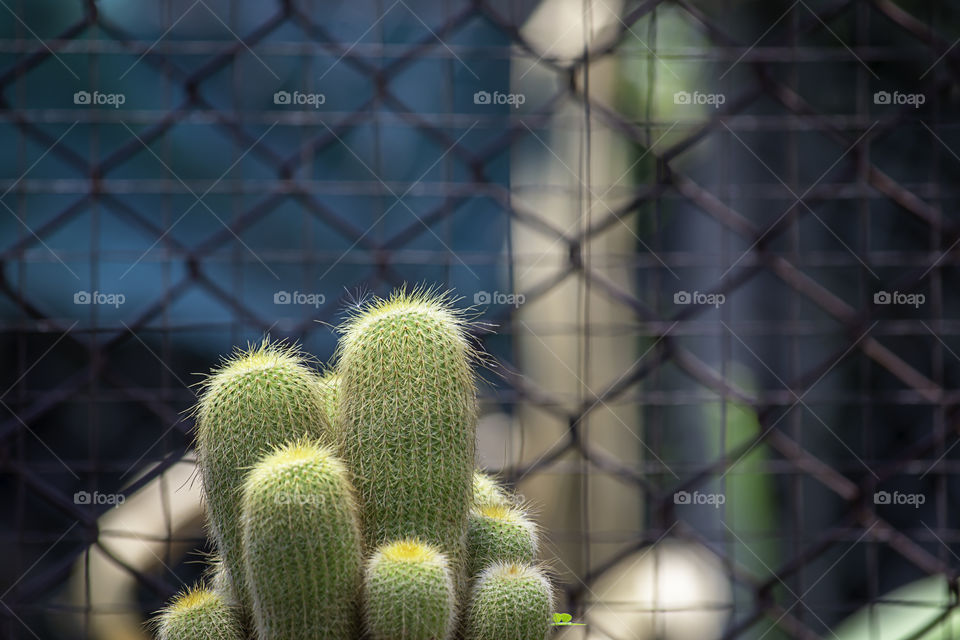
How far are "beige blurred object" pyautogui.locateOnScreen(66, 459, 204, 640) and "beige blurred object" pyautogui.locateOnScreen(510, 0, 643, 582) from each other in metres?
0.91

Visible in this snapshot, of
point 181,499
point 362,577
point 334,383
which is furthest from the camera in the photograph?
point 181,499

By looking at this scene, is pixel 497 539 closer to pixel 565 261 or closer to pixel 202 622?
pixel 202 622

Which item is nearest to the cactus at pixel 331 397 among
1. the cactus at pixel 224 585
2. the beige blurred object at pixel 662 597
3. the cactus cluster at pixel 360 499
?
the cactus cluster at pixel 360 499

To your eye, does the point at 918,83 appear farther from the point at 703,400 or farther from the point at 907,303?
the point at 703,400

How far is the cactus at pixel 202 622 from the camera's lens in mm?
1214

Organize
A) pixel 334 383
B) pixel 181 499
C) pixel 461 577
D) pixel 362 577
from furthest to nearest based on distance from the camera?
pixel 181 499 < pixel 334 383 < pixel 461 577 < pixel 362 577

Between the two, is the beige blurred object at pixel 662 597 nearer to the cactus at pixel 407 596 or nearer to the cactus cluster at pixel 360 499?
the cactus cluster at pixel 360 499

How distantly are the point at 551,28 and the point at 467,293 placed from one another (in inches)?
29.7

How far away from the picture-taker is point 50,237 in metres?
2.39

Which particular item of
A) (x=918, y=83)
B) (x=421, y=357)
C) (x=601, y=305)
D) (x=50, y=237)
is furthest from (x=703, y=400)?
(x=50, y=237)

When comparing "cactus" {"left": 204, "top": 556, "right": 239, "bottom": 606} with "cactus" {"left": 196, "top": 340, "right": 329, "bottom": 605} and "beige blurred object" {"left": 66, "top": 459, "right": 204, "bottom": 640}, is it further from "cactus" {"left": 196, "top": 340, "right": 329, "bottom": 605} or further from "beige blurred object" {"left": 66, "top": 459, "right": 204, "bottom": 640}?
"beige blurred object" {"left": 66, "top": 459, "right": 204, "bottom": 640}

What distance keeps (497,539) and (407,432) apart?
26cm

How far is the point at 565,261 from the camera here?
2.40 m

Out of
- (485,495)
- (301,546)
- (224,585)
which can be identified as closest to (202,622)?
(224,585)
